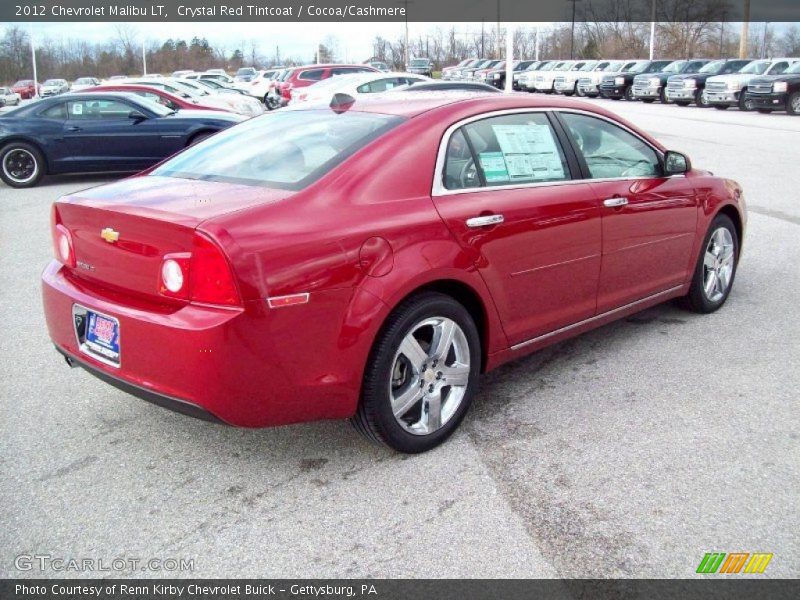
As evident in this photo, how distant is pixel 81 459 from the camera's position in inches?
142

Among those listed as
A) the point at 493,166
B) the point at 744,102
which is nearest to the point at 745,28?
the point at 744,102

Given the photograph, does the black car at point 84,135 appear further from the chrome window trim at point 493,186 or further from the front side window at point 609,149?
the chrome window trim at point 493,186

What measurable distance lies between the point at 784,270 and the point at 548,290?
12.1 ft

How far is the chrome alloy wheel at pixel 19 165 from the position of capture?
12.6 m

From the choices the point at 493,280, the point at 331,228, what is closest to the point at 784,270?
the point at 493,280

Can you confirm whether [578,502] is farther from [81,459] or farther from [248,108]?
[248,108]

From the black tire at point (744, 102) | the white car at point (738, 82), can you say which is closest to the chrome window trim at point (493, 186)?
the black tire at point (744, 102)

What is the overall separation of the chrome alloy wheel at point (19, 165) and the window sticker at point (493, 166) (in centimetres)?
1079

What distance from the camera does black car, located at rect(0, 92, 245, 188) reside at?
12578mm

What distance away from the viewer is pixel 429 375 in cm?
363

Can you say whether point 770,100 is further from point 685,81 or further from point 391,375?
point 391,375

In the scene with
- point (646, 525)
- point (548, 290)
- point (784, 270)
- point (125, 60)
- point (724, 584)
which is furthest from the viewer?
point (125, 60)
